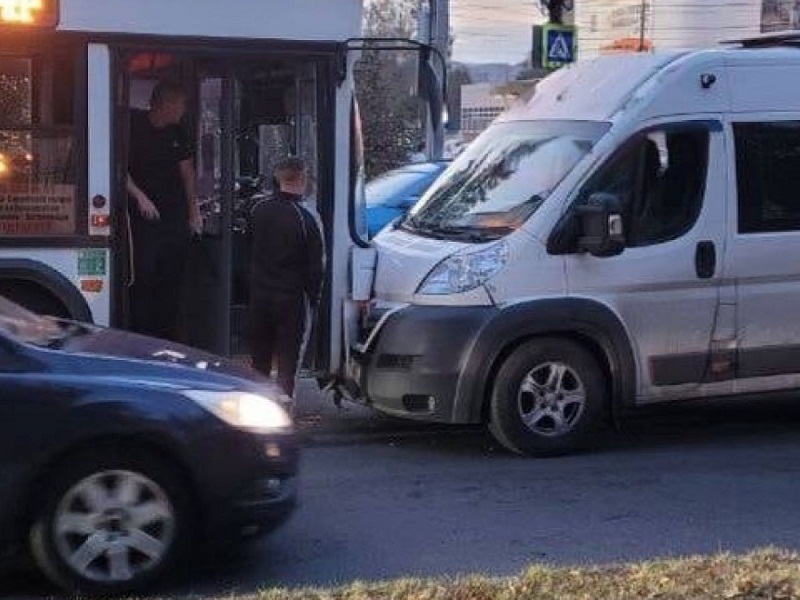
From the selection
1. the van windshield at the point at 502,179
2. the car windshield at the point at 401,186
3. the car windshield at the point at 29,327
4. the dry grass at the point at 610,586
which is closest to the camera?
the dry grass at the point at 610,586

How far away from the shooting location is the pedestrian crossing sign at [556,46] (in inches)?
714

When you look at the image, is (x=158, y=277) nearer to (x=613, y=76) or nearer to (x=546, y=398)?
(x=546, y=398)

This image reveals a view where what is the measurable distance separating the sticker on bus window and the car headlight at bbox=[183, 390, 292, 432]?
277 cm

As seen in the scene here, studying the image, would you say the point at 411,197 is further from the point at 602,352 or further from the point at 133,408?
the point at 133,408

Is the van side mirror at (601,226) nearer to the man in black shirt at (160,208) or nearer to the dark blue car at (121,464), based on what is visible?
the man in black shirt at (160,208)

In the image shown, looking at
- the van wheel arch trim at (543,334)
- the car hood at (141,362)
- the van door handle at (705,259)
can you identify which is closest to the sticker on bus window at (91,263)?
the car hood at (141,362)

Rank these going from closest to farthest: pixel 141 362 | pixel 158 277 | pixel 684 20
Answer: pixel 141 362
pixel 158 277
pixel 684 20

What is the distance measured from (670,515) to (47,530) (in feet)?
10.2

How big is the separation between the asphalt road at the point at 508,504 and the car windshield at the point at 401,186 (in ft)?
17.2

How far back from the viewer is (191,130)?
8.84 metres

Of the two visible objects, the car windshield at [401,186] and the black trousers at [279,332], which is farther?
the car windshield at [401,186]

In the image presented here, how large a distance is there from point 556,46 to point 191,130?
1013 centimetres

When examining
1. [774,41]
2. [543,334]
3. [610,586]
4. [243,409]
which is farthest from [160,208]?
[610,586]

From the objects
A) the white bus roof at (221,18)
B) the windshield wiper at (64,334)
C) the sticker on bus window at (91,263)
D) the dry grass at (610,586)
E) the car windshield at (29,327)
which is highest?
the white bus roof at (221,18)
